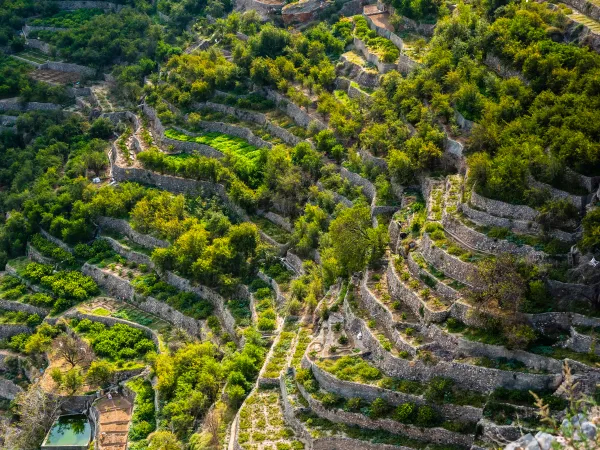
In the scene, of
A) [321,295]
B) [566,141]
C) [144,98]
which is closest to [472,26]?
[566,141]

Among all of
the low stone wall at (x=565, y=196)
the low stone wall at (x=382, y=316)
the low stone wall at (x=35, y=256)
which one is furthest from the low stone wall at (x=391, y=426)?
the low stone wall at (x=35, y=256)

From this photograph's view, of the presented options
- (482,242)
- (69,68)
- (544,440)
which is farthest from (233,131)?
(544,440)

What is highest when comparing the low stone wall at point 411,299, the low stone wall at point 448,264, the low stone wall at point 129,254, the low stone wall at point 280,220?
the low stone wall at point 448,264

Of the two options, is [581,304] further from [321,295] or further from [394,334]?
[321,295]

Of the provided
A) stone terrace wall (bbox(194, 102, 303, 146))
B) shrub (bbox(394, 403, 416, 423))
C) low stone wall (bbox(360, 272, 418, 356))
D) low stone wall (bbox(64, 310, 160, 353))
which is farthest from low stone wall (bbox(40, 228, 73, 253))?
Result: shrub (bbox(394, 403, 416, 423))

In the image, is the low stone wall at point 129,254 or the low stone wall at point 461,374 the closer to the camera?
the low stone wall at point 461,374

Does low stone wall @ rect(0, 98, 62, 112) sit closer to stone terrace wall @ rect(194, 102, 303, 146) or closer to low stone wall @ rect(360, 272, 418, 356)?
stone terrace wall @ rect(194, 102, 303, 146)

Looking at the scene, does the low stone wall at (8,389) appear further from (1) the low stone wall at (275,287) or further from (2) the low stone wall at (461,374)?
(2) the low stone wall at (461,374)
